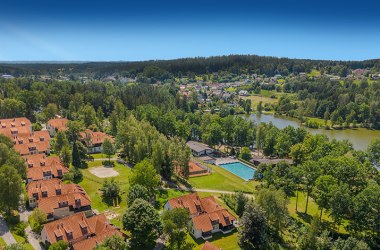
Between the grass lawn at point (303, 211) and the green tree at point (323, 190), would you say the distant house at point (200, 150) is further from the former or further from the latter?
the green tree at point (323, 190)

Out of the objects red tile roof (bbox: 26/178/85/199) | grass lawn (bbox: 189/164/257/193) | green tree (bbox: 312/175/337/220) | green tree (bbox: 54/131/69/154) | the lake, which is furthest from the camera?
the lake

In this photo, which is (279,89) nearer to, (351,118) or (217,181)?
(351,118)

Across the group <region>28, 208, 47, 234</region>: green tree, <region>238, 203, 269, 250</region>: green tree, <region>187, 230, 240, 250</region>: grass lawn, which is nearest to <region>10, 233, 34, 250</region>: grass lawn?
<region>28, 208, 47, 234</region>: green tree

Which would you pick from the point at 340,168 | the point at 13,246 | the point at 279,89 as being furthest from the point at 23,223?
the point at 279,89

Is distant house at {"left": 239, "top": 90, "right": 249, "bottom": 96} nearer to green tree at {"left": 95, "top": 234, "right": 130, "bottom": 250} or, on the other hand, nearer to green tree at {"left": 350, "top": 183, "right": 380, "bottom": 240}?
green tree at {"left": 350, "top": 183, "right": 380, "bottom": 240}

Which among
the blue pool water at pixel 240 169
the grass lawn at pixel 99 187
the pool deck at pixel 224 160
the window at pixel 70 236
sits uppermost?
the window at pixel 70 236

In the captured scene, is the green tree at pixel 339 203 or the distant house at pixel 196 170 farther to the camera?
the distant house at pixel 196 170

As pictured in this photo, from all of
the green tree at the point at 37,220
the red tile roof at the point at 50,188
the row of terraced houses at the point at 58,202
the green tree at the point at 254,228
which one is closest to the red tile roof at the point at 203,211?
the green tree at the point at 254,228
